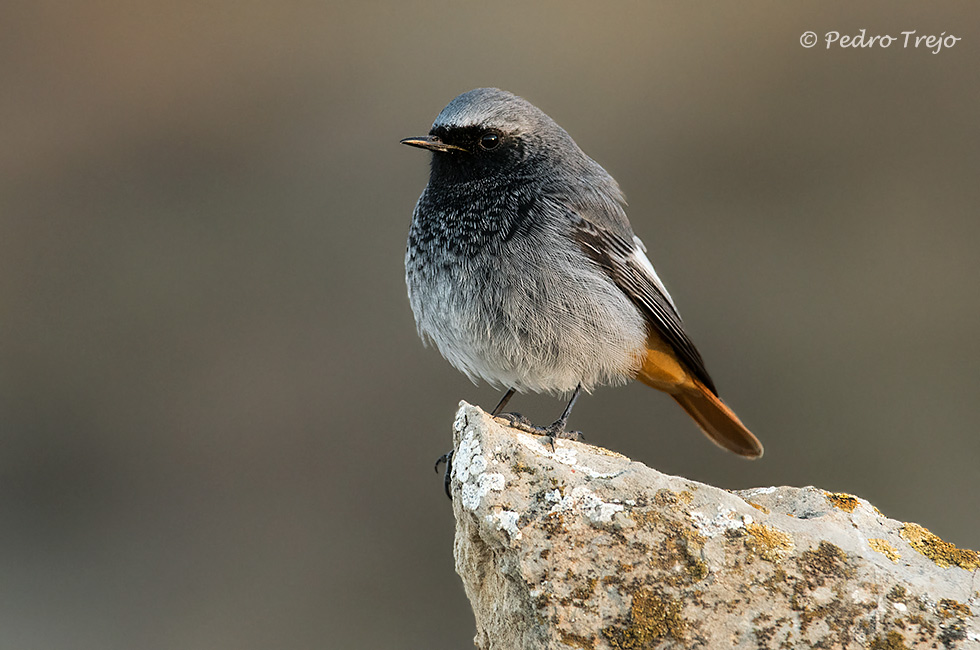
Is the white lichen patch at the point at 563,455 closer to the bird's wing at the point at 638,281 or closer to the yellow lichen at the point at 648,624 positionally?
the yellow lichen at the point at 648,624

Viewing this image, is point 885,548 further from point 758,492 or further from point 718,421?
→ point 718,421

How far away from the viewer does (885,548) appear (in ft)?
9.11

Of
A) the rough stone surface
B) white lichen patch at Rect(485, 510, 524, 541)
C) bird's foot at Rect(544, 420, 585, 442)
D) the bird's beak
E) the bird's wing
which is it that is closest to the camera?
the rough stone surface

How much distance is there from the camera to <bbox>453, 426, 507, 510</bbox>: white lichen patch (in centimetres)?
291

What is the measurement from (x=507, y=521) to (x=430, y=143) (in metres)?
2.39

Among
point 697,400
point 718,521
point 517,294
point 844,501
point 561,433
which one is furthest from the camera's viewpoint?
point 697,400

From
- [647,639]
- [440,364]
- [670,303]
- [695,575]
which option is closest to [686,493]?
[695,575]

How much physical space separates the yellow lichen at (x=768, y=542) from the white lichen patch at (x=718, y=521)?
0.09ft

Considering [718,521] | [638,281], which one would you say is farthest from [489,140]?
[718,521]

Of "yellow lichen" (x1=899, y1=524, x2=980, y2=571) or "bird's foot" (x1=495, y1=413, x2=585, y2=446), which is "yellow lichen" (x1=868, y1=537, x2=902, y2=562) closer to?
"yellow lichen" (x1=899, y1=524, x2=980, y2=571)

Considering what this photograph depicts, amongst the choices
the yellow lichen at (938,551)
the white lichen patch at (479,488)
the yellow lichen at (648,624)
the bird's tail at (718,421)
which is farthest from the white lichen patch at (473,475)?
the bird's tail at (718,421)

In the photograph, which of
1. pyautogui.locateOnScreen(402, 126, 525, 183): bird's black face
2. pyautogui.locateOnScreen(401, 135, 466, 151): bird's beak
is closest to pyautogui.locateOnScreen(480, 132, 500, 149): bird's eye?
pyautogui.locateOnScreen(402, 126, 525, 183): bird's black face

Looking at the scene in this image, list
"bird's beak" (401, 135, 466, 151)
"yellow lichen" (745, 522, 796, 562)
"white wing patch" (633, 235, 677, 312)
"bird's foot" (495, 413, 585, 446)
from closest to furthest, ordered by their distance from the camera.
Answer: "yellow lichen" (745, 522, 796, 562) < "bird's foot" (495, 413, 585, 446) < "bird's beak" (401, 135, 466, 151) < "white wing patch" (633, 235, 677, 312)

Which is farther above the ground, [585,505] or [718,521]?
[718,521]
